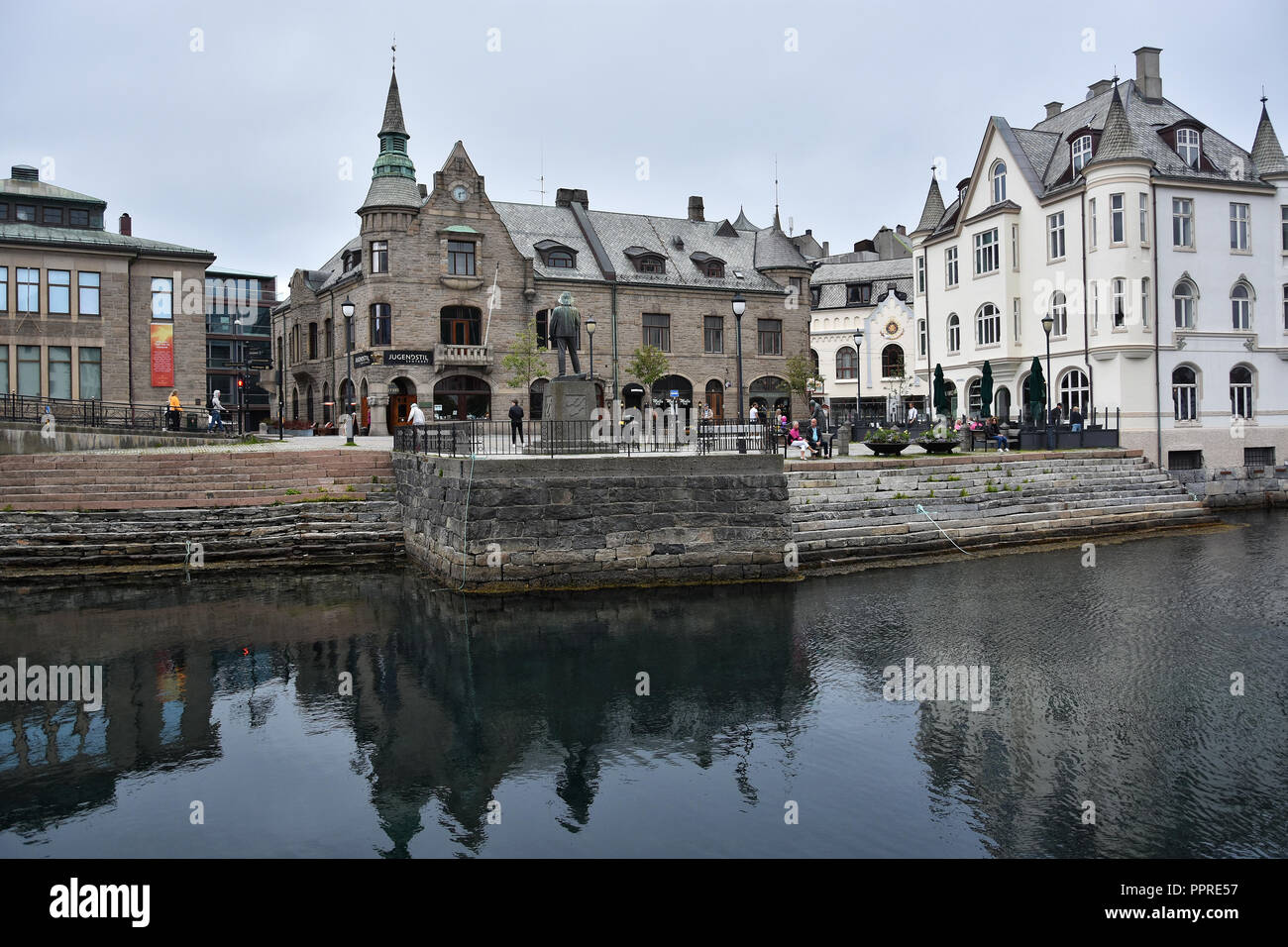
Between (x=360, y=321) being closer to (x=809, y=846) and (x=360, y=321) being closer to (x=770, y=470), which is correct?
(x=770, y=470)

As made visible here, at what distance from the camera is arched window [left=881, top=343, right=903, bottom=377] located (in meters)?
63.3

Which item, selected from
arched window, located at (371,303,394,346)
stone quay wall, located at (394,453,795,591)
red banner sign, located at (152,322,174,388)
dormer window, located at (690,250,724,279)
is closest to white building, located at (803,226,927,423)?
dormer window, located at (690,250,724,279)

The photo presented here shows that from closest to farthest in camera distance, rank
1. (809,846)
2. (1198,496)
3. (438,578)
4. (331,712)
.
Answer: (809,846) → (331,712) → (438,578) → (1198,496)

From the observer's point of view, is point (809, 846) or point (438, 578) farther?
point (438, 578)

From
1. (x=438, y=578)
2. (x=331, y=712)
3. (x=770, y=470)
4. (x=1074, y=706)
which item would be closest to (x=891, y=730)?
(x=1074, y=706)

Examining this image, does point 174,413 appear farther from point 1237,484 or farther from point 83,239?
point 1237,484

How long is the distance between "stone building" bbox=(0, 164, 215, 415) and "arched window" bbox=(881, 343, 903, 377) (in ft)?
141

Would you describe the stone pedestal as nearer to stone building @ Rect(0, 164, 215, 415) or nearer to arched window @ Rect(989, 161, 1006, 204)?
stone building @ Rect(0, 164, 215, 415)

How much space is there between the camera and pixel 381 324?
44094 millimetres

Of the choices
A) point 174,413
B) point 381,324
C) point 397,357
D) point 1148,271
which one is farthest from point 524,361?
point 1148,271

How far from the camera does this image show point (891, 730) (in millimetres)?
11648

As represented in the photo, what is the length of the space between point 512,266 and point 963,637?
3562cm

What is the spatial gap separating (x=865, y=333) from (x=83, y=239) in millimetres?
46621
